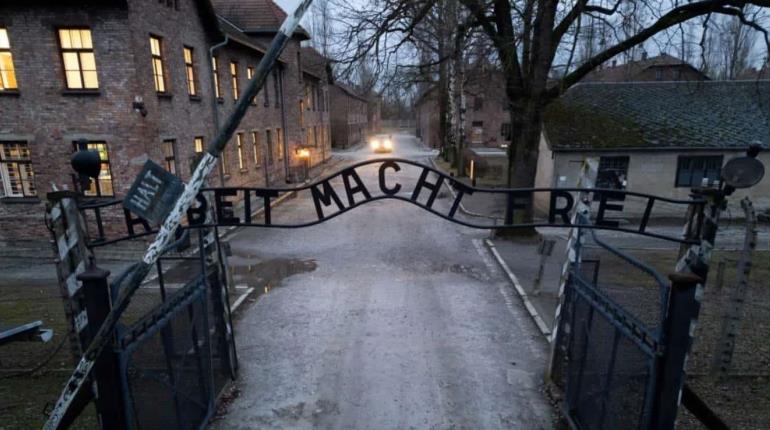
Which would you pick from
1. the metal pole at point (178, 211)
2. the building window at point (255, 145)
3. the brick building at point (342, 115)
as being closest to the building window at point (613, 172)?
the building window at point (255, 145)

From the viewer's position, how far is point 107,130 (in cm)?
1274

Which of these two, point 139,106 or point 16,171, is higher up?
point 139,106

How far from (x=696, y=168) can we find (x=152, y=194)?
21063 mm

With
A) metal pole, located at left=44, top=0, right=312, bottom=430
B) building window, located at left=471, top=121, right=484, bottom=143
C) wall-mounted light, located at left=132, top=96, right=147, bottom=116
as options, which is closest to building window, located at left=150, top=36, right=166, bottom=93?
wall-mounted light, located at left=132, top=96, right=147, bottom=116

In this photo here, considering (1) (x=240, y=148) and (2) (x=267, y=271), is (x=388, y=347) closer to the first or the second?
(2) (x=267, y=271)

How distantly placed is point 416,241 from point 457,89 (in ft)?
49.2

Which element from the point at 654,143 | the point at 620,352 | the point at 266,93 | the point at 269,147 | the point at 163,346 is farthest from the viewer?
the point at 269,147

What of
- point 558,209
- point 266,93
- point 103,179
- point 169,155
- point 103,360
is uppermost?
point 266,93

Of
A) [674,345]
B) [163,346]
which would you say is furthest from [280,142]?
[674,345]

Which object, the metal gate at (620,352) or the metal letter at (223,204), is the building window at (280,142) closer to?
the metal letter at (223,204)

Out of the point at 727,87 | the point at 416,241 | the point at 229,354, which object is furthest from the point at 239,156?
the point at 727,87

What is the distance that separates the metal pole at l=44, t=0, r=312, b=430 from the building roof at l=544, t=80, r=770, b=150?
1632 cm

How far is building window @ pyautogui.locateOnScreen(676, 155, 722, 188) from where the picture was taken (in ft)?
60.6

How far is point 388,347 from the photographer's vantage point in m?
7.66
